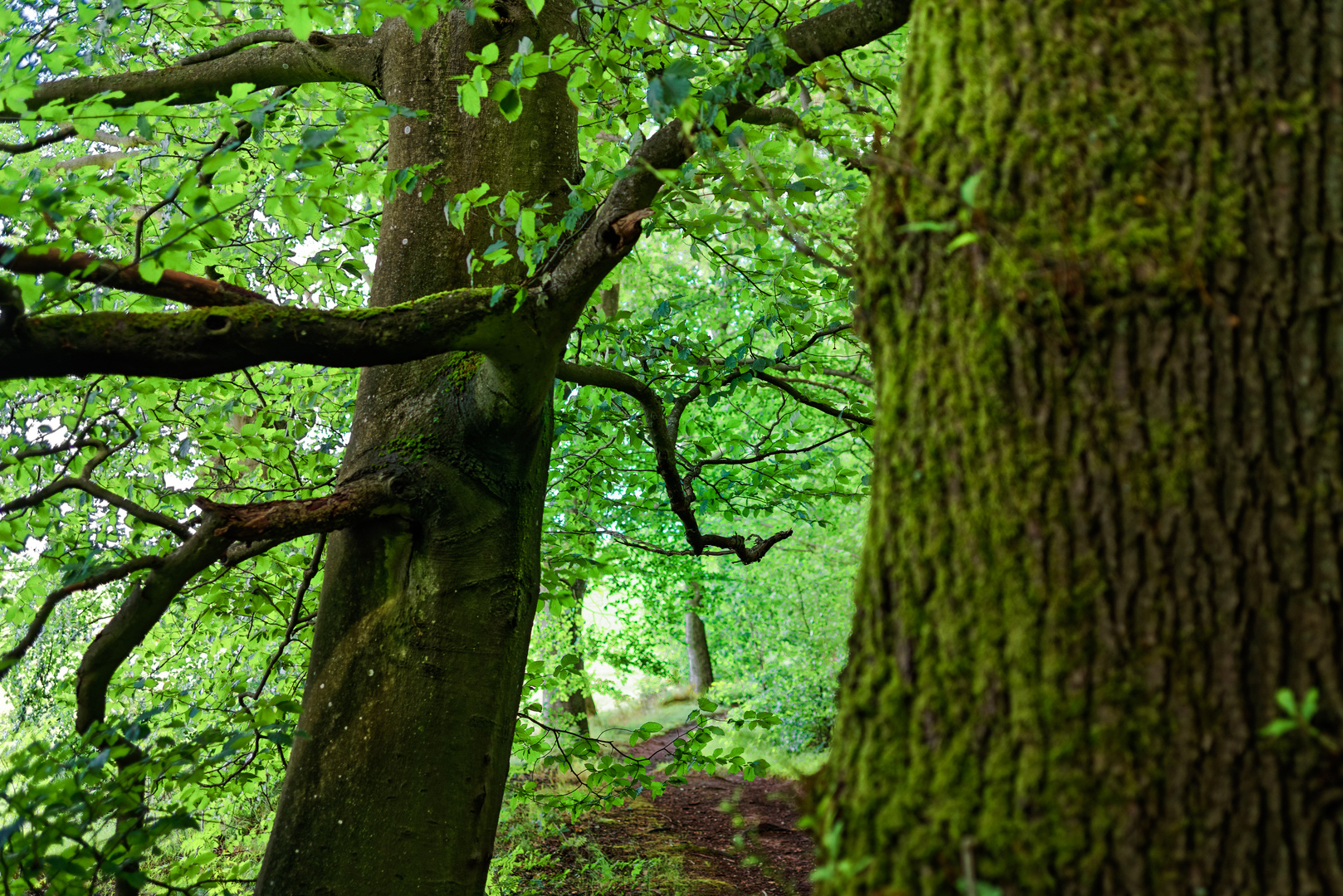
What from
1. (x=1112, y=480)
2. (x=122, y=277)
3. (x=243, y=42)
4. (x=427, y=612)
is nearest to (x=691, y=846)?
(x=427, y=612)

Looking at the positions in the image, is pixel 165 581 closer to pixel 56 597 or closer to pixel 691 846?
pixel 56 597

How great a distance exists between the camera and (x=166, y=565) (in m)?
2.44

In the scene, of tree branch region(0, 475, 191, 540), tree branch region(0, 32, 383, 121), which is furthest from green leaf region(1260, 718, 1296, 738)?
tree branch region(0, 32, 383, 121)

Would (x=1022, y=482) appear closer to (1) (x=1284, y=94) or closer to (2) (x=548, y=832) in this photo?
(1) (x=1284, y=94)

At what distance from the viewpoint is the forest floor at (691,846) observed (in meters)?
6.98

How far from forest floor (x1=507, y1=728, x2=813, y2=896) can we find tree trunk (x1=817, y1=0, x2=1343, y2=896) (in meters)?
4.99

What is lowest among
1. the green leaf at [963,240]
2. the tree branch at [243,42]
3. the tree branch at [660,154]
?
the green leaf at [963,240]

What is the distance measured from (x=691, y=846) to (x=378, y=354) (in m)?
7.19

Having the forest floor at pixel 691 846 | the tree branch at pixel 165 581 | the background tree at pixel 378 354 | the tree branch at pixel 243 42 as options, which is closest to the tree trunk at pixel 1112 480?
the background tree at pixel 378 354

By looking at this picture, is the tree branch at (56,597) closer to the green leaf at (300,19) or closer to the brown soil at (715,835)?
the green leaf at (300,19)

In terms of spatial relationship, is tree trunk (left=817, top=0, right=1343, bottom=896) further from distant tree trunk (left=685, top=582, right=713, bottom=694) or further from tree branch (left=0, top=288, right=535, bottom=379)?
distant tree trunk (left=685, top=582, right=713, bottom=694)

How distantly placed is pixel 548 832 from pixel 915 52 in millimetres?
8407

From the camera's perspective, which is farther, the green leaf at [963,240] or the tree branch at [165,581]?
the tree branch at [165,581]

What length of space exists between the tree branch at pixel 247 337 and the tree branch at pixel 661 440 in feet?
5.22
